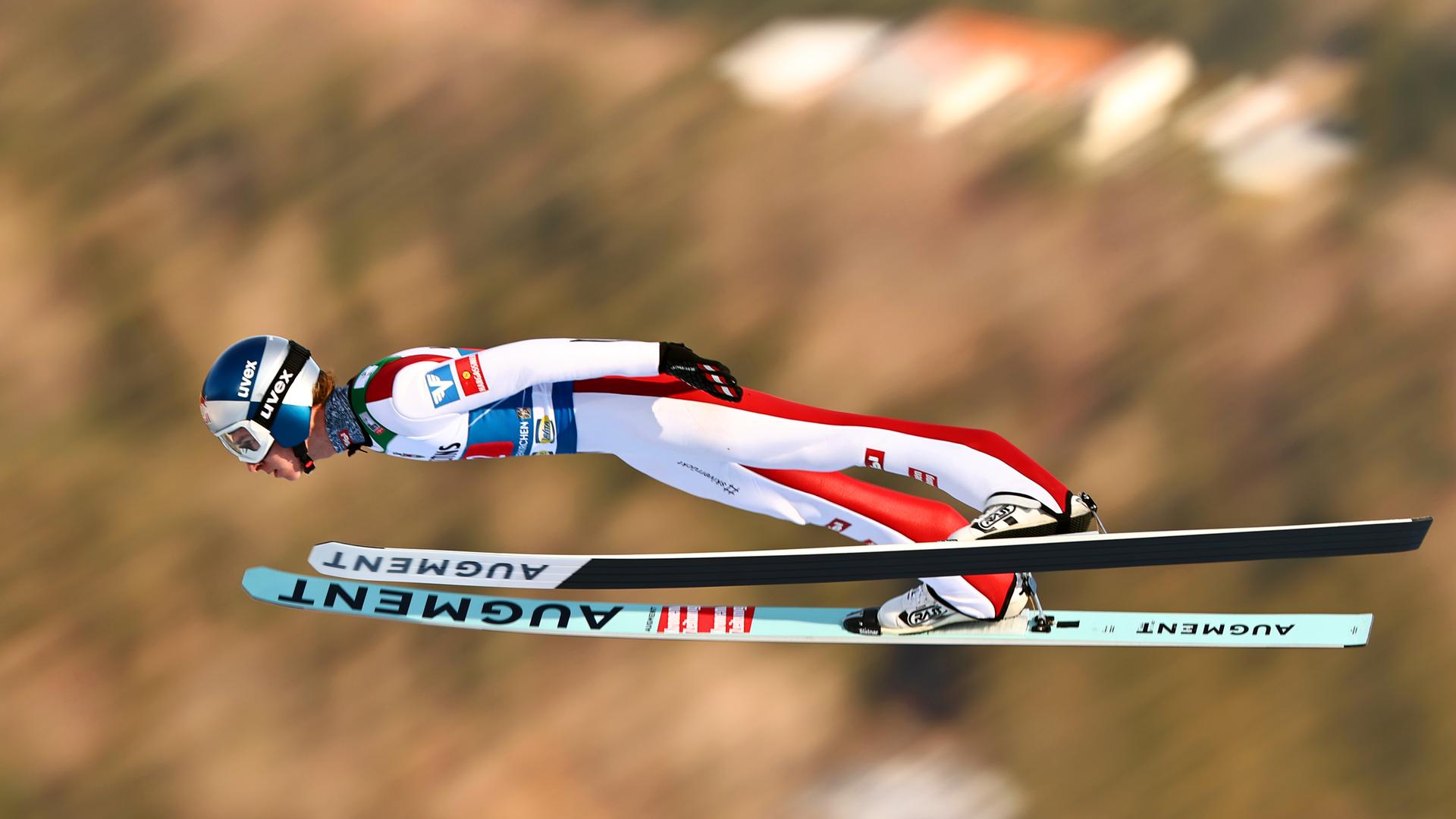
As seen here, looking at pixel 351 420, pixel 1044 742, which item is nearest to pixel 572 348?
pixel 351 420

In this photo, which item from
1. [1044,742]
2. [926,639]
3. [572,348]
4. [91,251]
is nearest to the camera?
[572,348]

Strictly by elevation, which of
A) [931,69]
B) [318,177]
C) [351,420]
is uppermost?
[931,69]

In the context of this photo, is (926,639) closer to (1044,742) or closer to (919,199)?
(1044,742)

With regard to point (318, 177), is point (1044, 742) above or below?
below

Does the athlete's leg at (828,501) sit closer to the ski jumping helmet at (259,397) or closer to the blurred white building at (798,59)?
the ski jumping helmet at (259,397)

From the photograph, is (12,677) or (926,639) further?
(12,677)

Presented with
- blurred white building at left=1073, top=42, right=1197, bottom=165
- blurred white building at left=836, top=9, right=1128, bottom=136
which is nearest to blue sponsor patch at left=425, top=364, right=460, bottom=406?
blurred white building at left=836, top=9, right=1128, bottom=136

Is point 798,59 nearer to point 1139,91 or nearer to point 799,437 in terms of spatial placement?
point 1139,91

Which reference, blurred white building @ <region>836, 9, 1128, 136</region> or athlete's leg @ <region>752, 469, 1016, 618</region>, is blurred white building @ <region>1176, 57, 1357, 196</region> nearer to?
blurred white building @ <region>836, 9, 1128, 136</region>
